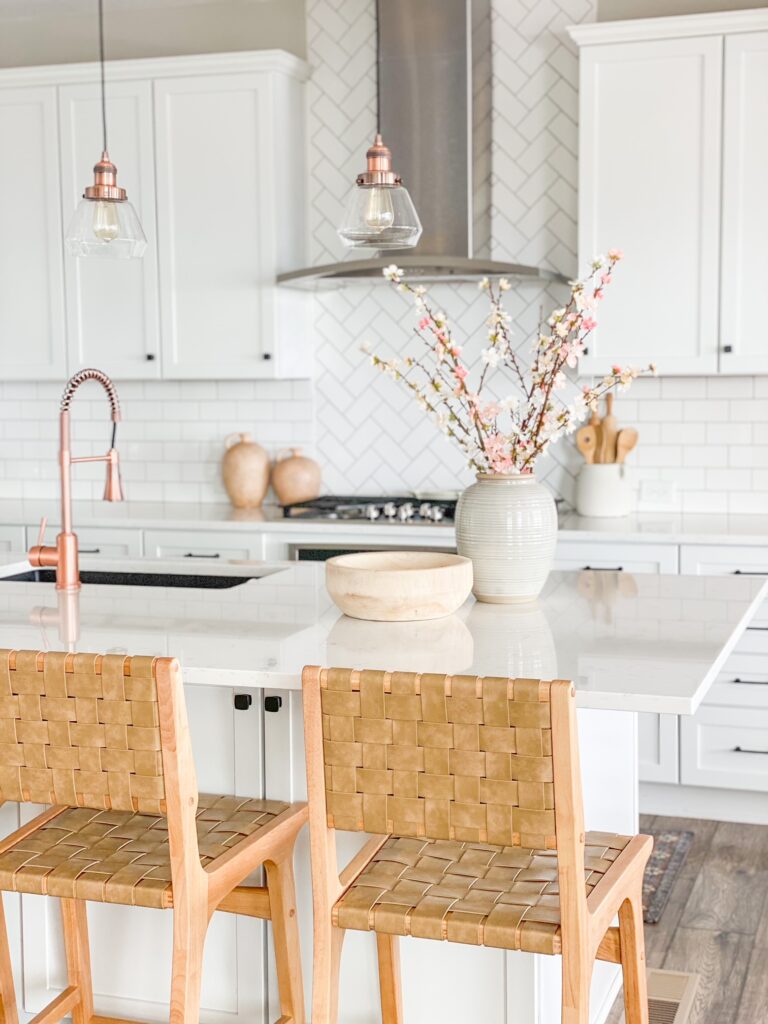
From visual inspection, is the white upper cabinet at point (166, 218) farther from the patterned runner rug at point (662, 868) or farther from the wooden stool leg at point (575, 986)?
the wooden stool leg at point (575, 986)

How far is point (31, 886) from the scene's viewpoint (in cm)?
220

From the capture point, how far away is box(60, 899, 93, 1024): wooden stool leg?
102 inches

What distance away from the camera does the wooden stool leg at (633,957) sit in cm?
233

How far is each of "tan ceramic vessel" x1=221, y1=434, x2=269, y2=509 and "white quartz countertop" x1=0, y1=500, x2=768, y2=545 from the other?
51 mm

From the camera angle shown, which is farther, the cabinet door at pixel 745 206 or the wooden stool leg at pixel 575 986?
the cabinet door at pixel 745 206

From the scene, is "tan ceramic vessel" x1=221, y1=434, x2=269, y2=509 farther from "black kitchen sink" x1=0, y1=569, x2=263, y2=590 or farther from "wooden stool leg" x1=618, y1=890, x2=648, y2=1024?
"wooden stool leg" x1=618, y1=890, x2=648, y2=1024

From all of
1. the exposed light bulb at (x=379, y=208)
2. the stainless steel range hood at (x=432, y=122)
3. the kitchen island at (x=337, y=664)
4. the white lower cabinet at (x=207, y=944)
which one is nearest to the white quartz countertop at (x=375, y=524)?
the stainless steel range hood at (x=432, y=122)

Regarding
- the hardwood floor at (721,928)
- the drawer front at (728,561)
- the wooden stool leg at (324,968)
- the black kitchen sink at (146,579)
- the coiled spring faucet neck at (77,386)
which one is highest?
the coiled spring faucet neck at (77,386)

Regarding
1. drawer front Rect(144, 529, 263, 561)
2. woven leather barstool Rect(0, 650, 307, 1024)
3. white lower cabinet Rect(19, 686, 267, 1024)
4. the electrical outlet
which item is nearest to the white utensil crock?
the electrical outlet

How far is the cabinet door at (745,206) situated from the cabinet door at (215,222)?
1.68 m

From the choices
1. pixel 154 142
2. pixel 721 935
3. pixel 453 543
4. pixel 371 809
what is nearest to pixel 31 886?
pixel 371 809

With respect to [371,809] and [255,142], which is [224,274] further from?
[371,809]

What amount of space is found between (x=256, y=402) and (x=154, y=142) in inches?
43.7

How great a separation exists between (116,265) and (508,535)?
9.26 ft
